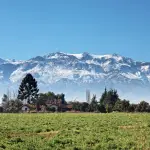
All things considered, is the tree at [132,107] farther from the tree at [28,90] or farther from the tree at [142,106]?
the tree at [28,90]

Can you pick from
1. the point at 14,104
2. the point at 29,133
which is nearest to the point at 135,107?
the point at 14,104

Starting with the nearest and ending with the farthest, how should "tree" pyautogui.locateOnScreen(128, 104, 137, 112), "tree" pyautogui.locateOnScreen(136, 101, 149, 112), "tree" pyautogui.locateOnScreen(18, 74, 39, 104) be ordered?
"tree" pyautogui.locateOnScreen(136, 101, 149, 112), "tree" pyautogui.locateOnScreen(128, 104, 137, 112), "tree" pyautogui.locateOnScreen(18, 74, 39, 104)

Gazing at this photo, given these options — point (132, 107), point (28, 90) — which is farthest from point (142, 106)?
point (28, 90)

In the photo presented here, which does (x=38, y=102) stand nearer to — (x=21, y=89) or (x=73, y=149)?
(x=21, y=89)

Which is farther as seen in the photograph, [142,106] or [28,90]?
[28,90]

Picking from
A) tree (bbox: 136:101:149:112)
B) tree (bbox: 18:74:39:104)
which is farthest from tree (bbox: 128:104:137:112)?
tree (bbox: 18:74:39:104)

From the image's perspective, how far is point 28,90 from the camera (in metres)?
173

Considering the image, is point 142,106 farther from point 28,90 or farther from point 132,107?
point 28,90

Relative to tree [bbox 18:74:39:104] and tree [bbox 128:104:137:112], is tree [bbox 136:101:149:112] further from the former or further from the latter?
tree [bbox 18:74:39:104]

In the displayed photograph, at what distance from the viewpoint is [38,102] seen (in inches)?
6845

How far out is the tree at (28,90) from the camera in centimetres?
17200

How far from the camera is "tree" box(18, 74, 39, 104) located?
564ft

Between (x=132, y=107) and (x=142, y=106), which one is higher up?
(x=142, y=106)

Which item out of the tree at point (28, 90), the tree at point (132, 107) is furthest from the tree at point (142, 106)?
the tree at point (28, 90)
